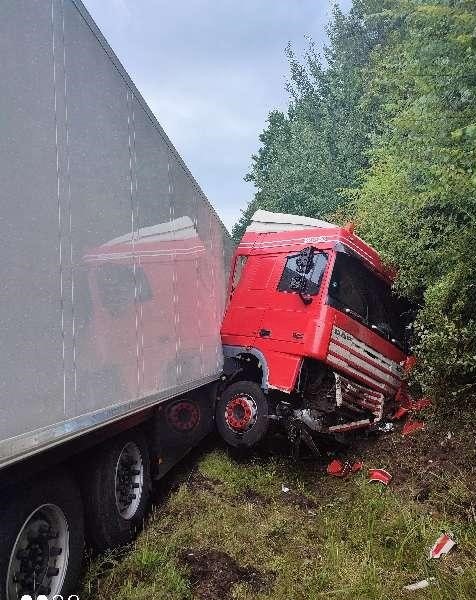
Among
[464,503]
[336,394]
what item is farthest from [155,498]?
[464,503]

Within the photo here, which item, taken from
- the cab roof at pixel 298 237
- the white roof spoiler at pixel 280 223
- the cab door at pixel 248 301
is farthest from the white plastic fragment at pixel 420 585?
the white roof spoiler at pixel 280 223

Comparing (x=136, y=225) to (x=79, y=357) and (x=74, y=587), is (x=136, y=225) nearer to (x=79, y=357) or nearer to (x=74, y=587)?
(x=79, y=357)

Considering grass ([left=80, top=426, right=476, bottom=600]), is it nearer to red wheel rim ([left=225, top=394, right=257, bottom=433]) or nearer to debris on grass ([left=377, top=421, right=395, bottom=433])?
red wheel rim ([left=225, top=394, right=257, bottom=433])

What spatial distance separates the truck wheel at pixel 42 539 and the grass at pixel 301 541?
0.35 m

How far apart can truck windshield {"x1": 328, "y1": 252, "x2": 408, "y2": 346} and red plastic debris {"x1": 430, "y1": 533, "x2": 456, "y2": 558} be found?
2881mm

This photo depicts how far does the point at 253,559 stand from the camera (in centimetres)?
375

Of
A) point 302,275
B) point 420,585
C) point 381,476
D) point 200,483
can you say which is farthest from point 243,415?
point 420,585

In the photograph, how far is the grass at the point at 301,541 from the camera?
10.6 feet

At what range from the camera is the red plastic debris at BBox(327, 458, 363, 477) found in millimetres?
5789

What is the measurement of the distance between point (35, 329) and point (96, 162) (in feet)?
4.31

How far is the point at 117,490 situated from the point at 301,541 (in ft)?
5.14

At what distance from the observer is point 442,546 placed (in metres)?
3.62

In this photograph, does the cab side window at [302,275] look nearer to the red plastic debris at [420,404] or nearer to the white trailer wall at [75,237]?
the white trailer wall at [75,237]

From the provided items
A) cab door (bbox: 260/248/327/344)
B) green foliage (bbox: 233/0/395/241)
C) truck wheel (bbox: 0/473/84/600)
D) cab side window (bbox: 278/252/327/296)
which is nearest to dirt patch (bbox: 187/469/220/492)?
cab door (bbox: 260/248/327/344)
